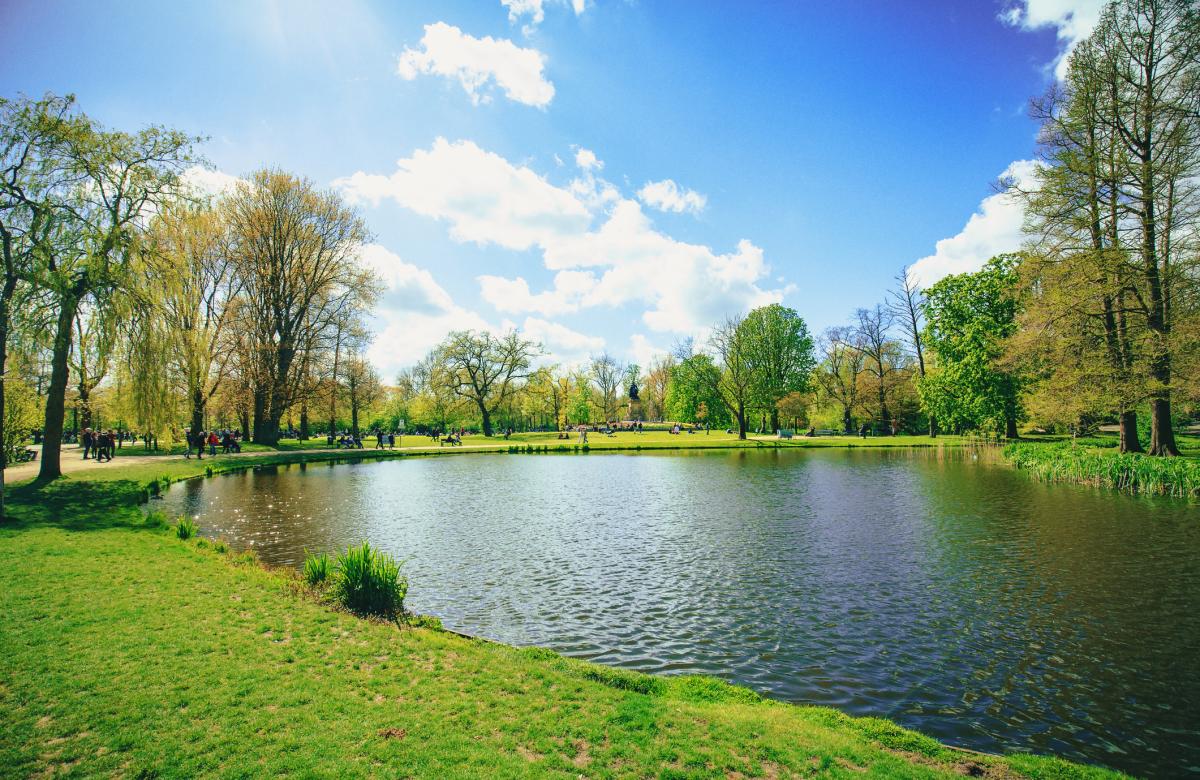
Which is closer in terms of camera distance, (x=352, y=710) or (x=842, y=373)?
(x=352, y=710)

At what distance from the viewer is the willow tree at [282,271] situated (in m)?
40.1

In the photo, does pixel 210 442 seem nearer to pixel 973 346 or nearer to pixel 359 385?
pixel 359 385

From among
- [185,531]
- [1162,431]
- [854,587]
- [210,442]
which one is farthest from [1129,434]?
[210,442]

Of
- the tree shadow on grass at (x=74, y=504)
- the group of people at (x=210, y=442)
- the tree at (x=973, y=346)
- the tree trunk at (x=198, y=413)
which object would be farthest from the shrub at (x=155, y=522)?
the tree at (x=973, y=346)

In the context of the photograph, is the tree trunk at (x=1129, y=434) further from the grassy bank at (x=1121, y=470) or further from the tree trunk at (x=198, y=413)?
the tree trunk at (x=198, y=413)

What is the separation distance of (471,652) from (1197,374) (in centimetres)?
2816

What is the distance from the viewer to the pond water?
687 cm

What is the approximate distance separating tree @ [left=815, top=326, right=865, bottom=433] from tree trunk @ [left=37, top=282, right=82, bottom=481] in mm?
65919

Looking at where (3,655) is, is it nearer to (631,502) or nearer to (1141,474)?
(631,502)

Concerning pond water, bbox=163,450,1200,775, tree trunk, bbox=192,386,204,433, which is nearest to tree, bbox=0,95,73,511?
pond water, bbox=163,450,1200,775

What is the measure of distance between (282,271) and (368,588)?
39.0 meters

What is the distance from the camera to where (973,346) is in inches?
1753

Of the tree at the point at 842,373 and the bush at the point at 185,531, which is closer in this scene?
the bush at the point at 185,531

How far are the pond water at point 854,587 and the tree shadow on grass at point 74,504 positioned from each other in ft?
6.04
